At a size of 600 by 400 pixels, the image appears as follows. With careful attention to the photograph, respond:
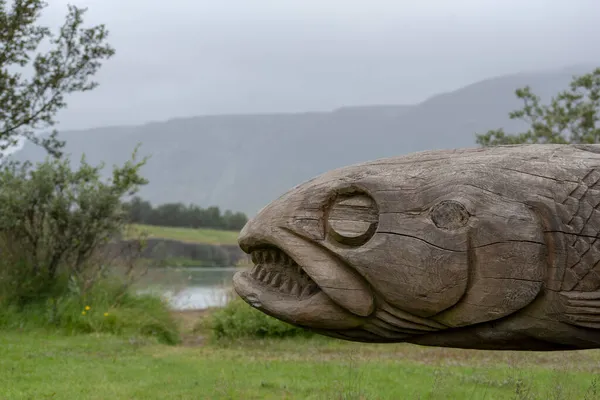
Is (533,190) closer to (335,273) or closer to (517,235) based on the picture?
(517,235)

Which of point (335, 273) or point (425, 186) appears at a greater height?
Result: point (425, 186)

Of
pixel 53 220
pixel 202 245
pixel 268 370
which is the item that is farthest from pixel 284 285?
pixel 202 245

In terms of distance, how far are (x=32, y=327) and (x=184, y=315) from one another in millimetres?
5129

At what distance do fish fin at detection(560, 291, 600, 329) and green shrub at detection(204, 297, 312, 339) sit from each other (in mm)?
8914

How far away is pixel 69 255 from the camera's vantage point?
37.4 ft

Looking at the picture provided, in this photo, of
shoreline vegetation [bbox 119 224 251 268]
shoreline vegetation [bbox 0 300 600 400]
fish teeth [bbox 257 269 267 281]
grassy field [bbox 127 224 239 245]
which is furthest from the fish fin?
grassy field [bbox 127 224 239 245]

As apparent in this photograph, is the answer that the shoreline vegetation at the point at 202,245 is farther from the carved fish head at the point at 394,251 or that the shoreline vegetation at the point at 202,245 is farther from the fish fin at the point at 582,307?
the fish fin at the point at 582,307

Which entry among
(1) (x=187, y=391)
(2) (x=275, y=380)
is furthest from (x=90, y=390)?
→ (2) (x=275, y=380)

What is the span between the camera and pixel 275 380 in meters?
6.60

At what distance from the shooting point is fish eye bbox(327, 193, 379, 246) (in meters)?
2.16

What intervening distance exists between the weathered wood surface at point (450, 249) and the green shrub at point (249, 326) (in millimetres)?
8593

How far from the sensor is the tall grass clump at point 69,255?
402 inches

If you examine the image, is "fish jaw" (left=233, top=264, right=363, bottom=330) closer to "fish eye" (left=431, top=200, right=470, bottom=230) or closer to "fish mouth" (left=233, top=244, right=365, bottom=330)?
"fish mouth" (left=233, top=244, right=365, bottom=330)

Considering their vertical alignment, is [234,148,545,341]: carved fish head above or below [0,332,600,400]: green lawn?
above
